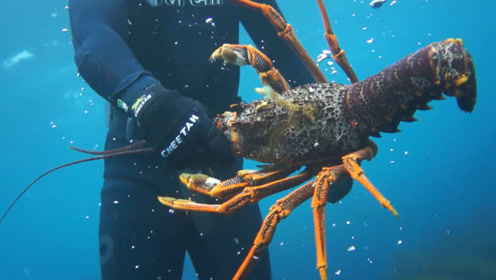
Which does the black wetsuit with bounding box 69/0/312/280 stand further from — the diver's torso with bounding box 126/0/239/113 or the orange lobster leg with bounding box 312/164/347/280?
the orange lobster leg with bounding box 312/164/347/280

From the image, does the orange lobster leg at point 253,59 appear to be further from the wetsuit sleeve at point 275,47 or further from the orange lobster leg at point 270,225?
the wetsuit sleeve at point 275,47

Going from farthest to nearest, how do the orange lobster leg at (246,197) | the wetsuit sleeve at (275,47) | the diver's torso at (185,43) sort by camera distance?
the wetsuit sleeve at (275,47), the diver's torso at (185,43), the orange lobster leg at (246,197)

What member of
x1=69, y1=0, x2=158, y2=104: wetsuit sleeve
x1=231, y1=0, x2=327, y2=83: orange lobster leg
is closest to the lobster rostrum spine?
x1=231, y1=0, x2=327, y2=83: orange lobster leg

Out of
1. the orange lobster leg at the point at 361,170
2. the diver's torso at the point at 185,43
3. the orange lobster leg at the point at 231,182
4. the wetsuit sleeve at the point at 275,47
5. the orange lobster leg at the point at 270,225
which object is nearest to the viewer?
the orange lobster leg at the point at 361,170

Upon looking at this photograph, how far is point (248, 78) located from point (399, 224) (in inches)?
585

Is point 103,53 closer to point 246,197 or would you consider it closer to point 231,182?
point 231,182

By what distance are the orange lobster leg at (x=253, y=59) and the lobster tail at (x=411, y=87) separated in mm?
565

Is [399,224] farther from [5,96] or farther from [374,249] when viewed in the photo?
[5,96]

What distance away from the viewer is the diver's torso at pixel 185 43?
3.27 meters

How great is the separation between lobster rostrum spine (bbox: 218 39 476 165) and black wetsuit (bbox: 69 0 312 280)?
35.6 inches

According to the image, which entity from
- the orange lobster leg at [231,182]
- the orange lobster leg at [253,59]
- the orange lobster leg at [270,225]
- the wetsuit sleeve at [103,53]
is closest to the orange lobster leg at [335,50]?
the orange lobster leg at [253,59]

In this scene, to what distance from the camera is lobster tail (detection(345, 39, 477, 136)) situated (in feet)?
6.96

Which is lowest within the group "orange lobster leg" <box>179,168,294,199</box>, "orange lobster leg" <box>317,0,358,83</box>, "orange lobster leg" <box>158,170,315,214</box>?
"orange lobster leg" <box>158,170,315,214</box>

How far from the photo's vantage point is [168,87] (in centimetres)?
335
